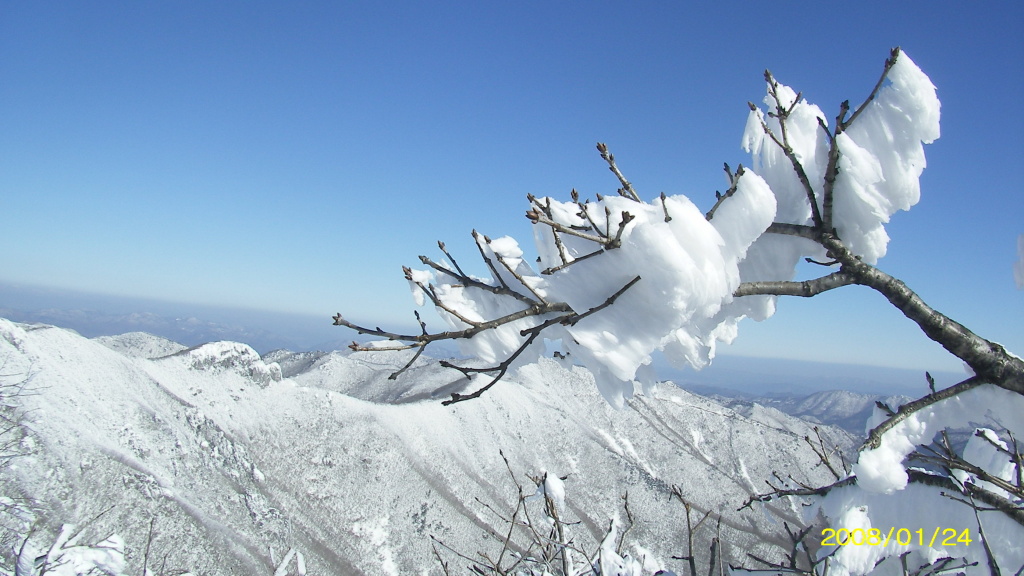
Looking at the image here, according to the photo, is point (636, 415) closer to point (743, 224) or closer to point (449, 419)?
point (449, 419)

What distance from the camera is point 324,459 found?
61.9m

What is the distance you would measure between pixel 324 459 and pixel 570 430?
42.3 metres

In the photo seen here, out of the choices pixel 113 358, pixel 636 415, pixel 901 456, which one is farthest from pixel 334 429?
pixel 901 456

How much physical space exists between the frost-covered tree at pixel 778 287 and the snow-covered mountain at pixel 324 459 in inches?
1151

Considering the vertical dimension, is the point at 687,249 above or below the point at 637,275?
above
